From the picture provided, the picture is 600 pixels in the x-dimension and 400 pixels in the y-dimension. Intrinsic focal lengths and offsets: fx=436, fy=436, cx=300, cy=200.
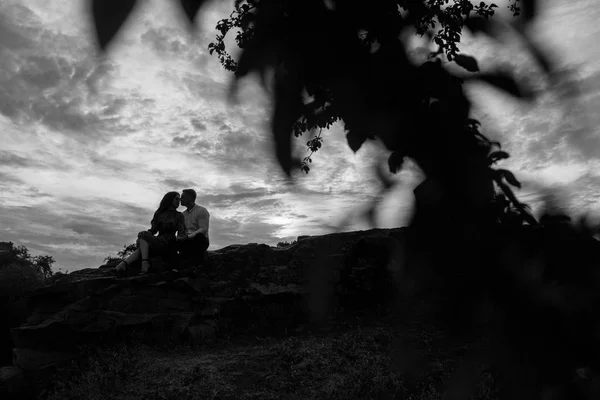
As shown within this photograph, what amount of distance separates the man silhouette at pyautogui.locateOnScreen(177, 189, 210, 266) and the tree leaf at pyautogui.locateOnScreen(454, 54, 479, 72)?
873 centimetres

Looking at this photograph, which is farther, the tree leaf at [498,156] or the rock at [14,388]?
the rock at [14,388]

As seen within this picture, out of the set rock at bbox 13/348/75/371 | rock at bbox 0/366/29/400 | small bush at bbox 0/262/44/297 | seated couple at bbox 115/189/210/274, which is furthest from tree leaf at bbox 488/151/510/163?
small bush at bbox 0/262/44/297

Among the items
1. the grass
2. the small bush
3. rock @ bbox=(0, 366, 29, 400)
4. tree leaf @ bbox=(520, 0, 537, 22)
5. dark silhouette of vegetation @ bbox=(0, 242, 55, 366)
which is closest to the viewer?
tree leaf @ bbox=(520, 0, 537, 22)

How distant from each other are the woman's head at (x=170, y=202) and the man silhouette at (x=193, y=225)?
0.43 ft

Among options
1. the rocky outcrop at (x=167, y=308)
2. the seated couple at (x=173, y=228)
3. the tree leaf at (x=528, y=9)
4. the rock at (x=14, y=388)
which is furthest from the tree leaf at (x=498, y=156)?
the rock at (x=14, y=388)

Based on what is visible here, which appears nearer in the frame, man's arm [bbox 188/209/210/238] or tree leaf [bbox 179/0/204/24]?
tree leaf [bbox 179/0/204/24]

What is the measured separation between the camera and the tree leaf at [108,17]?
356mm

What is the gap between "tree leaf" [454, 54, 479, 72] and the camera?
0.50 m

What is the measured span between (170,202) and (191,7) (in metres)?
9.04

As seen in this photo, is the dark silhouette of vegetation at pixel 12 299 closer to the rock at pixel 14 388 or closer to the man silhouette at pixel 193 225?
the rock at pixel 14 388

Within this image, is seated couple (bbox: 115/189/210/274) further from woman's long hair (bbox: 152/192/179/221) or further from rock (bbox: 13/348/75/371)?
rock (bbox: 13/348/75/371)

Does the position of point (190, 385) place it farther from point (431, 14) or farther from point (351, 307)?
point (431, 14)

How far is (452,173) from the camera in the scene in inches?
A: 19.7

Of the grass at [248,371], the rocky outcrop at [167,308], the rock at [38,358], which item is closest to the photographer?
the grass at [248,371]
